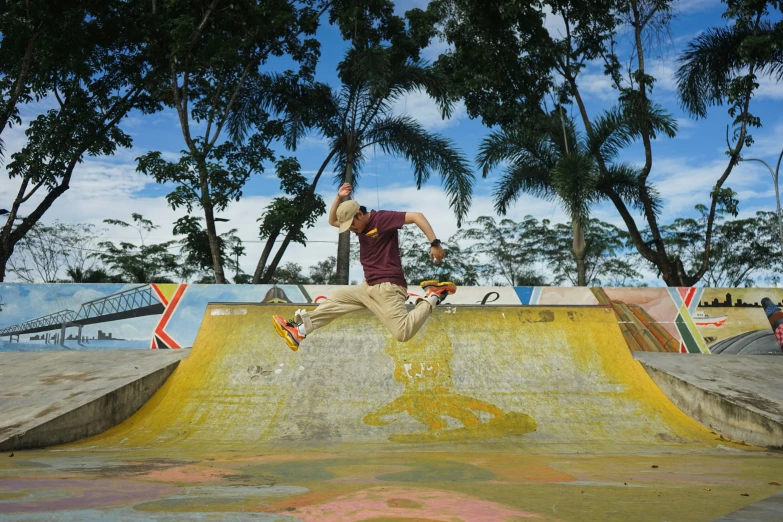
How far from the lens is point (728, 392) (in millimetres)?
8102

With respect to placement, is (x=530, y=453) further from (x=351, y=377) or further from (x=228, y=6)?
(x=228, y=6)

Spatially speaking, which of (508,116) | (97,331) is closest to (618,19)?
(508,116)

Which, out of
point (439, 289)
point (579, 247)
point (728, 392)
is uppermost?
point (579, 247)

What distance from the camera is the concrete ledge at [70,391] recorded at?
268 inches

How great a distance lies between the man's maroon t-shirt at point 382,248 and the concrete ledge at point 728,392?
472 cm

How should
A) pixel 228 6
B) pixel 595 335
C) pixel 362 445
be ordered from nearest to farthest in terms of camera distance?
1. pixel 362 445
2. pixel 595 335
3. pixel 228 6

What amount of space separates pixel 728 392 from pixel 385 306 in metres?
5.23

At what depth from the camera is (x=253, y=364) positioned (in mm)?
8695

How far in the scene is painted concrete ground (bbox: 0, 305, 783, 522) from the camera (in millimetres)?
3289

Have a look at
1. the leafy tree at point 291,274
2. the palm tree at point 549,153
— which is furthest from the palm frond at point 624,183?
the leafy tree at point 291,274

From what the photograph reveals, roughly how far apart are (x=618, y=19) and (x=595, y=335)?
2066 cm

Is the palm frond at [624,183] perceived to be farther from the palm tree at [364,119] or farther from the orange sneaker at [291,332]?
the orange sneaker at [291,332]

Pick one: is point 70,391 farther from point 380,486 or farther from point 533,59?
point 533,59

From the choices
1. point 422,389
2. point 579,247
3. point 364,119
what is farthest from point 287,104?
point 422,389
